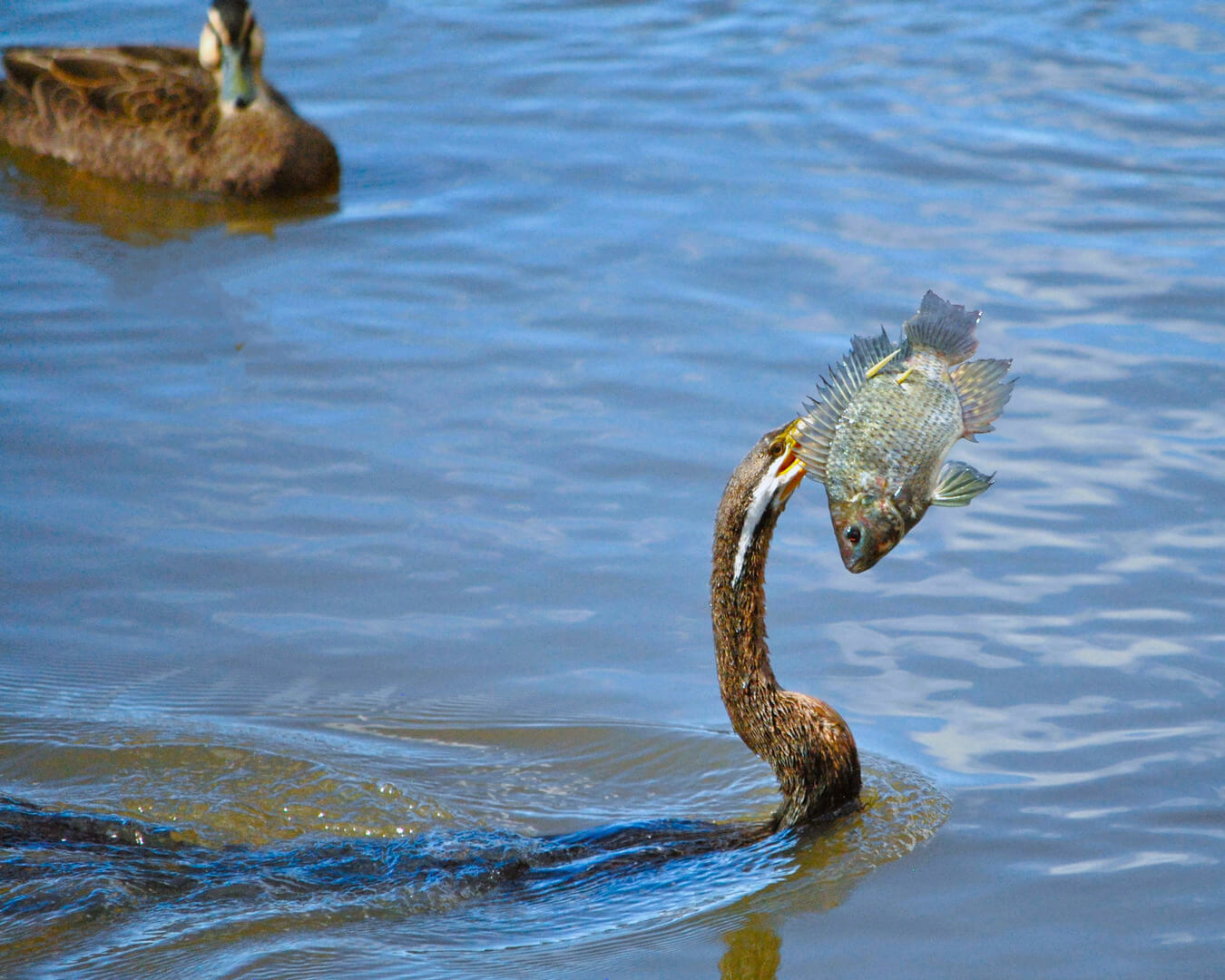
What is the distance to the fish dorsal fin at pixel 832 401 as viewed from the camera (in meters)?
4.36

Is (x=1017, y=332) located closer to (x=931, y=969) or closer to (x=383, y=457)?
(x=383, y=457)

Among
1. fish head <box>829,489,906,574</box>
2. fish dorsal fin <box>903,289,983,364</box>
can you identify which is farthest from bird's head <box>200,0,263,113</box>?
fish head <box>829,489,906,574</box>

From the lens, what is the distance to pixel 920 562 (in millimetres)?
6867

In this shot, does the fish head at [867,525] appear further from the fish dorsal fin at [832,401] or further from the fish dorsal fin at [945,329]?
the fish dorsal fin at [945,329]

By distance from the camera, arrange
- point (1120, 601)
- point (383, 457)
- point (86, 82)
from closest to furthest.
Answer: point (1120, 601) < point (383, 457) < point (86, 82)

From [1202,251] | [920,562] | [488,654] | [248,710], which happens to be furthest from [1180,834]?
[1202,251]

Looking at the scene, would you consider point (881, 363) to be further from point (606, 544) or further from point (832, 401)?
point (606, 544)

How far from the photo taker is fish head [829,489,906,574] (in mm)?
4203

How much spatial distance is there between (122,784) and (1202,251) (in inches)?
286

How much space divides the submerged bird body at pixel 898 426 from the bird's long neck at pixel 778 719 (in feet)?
2.53

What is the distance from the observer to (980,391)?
14.6ft

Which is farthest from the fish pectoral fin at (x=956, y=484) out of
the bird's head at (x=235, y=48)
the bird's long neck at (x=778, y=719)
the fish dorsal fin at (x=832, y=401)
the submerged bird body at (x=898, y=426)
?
the bird's head at (x=235, y=48)

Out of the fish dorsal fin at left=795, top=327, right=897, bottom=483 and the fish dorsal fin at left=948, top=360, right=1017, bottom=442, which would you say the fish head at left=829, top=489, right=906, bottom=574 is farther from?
the fish dorsal fin at left=948, top=360, right=1017, bottom=442

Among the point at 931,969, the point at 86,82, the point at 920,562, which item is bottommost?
the point at 931,969
